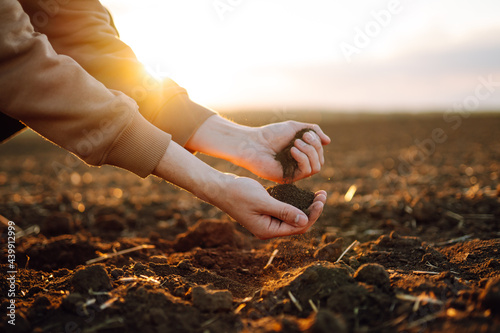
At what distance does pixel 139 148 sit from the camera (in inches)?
77.8

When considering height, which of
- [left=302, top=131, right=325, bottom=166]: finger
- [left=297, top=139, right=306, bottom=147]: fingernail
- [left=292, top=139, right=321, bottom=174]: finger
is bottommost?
[left=292, top=139, right=321, bottom=174]: finger

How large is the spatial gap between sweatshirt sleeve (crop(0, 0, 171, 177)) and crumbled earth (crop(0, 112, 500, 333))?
2.07ft

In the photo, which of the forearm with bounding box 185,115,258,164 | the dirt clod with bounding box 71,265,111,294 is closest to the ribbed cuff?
the dirt clod with bounding box 71,265,111,294

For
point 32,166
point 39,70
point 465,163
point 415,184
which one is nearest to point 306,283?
point 39,70

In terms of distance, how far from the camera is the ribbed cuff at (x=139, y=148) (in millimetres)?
1956

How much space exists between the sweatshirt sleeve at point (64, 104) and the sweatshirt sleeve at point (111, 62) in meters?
0.62

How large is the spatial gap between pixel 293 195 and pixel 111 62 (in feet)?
5.25

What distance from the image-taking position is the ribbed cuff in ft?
6.42

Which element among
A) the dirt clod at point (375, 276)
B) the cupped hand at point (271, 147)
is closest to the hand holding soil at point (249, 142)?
the cupped hand at point (271, 147)

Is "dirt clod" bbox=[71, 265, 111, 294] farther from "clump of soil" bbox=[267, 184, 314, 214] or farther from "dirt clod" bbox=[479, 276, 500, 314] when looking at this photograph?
"dirt clod" bbox=[479, 276, 500, 314]

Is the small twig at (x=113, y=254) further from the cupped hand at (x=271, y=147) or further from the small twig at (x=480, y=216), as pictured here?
the small twig at (x=480, y=216)

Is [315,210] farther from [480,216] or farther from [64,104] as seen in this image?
[480,216]

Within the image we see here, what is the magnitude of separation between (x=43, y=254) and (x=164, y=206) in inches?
74.4

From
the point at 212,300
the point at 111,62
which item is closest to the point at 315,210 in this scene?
the point at 212,300
